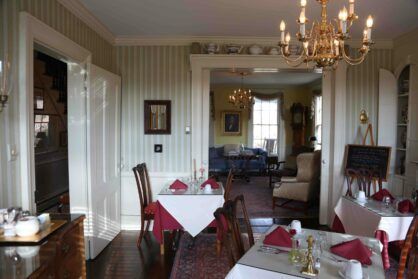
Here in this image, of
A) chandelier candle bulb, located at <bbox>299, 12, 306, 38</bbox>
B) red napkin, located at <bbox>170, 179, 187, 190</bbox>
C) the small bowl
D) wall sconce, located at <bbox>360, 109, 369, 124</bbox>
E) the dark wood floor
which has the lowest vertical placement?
the dark wood floor

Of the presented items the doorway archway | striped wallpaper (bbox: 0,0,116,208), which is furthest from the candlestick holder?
the doorway archway

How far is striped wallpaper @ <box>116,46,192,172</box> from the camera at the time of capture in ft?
15.5

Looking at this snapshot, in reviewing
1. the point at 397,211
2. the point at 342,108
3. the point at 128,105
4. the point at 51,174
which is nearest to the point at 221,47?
the point at 128,105

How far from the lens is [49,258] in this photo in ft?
5.85

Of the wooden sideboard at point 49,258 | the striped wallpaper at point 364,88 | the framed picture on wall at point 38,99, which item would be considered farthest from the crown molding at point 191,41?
the wooden sideboard at point 49,258

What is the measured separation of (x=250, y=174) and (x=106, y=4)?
7.31m

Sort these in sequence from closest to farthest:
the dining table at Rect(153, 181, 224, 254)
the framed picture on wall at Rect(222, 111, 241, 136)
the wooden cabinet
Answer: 1. the dining table at Rect(153, 181, 224, 254)
2. the wooden cabinet
3. the framed picture on wall at Rect(222, 111, 241, 136)

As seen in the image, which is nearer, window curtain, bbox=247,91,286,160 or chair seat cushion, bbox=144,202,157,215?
chair seat cushion, bbox=144,202,157,215

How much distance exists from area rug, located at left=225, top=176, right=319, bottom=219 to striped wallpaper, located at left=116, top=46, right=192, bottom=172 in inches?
74.2

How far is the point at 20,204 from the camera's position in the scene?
2.47 meters

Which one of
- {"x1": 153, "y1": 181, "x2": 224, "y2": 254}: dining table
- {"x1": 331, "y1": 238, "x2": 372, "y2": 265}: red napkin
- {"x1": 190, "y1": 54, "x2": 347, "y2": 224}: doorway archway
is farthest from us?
{"x1": 190, "y1": 54, "x2": 347, "y2": 224}: doorway archway

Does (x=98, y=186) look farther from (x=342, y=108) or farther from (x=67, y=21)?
(x=342, y=108)

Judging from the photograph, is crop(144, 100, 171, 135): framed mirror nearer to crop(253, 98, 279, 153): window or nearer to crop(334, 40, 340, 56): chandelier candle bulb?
crop(334, 40, 340, 56): chandelier candle bulb

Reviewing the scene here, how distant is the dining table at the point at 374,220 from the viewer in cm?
297
